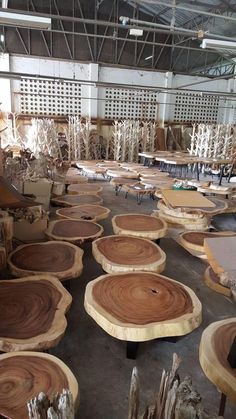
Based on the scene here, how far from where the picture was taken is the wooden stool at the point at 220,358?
129 cm

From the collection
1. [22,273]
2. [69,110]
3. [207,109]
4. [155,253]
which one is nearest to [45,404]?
[22,273]

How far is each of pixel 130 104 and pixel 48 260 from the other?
9804 millimetres

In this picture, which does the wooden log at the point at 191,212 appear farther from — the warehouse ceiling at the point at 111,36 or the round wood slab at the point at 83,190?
the warehouse ceiling at the point at 111,36

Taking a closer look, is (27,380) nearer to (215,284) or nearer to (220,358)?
(220,358)

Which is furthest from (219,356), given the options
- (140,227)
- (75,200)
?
(75,200)

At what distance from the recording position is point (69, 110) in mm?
10375

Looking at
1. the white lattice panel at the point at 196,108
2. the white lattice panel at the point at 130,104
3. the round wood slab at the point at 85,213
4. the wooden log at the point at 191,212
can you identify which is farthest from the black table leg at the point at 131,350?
the white lattice panel at the point at 196,108

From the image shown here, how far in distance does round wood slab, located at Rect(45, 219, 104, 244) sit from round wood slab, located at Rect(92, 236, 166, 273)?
290 millimetres

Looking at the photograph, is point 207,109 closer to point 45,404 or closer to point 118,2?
point 118,2

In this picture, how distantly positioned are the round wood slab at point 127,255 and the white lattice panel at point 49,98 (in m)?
7.94

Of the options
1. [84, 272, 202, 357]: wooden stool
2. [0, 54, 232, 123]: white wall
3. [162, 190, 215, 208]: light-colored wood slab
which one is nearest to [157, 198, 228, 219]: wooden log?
[162, 190, 215, 208]: light-colored wood slab

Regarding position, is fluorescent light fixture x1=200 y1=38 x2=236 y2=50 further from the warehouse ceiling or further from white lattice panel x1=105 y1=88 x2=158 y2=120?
white lattice panel x1=105 y1=88 x2=158 y2=120

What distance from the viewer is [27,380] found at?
131 centimetres

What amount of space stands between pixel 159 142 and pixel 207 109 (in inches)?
117
